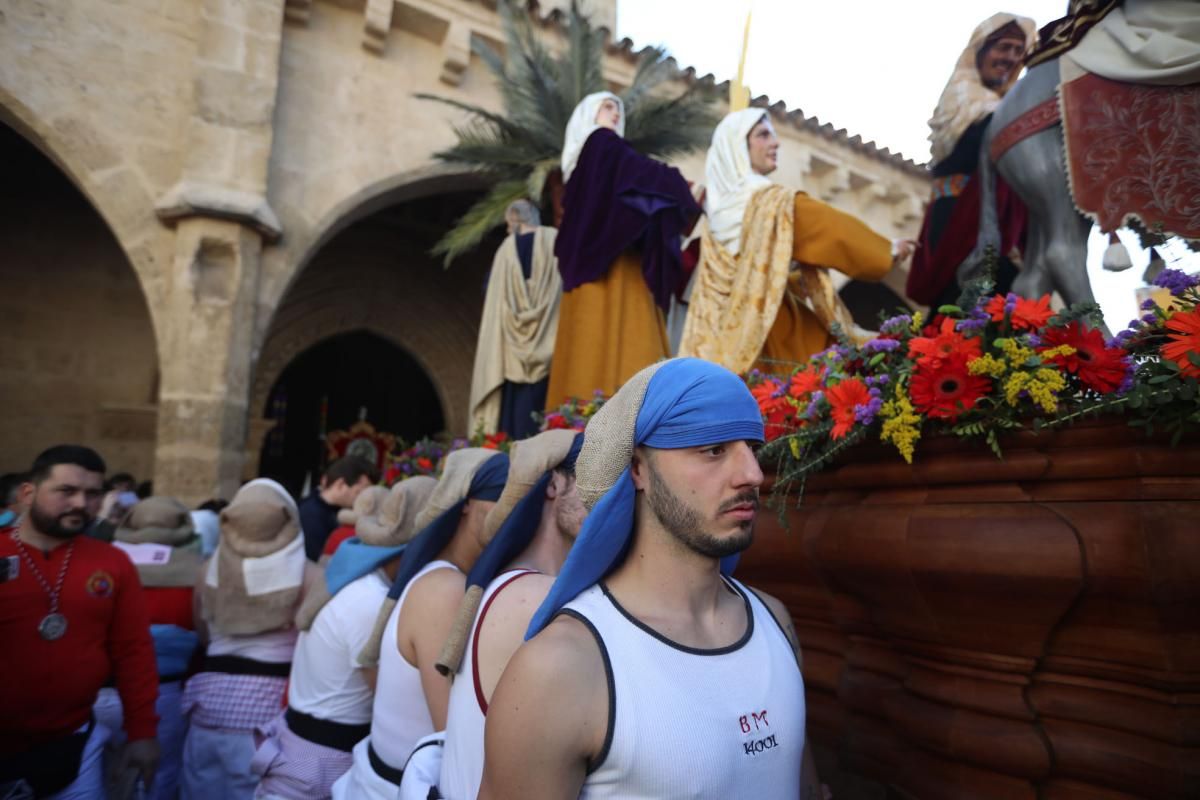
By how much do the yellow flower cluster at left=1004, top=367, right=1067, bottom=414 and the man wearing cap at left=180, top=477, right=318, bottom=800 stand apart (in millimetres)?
3016

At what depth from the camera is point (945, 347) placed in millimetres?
2000

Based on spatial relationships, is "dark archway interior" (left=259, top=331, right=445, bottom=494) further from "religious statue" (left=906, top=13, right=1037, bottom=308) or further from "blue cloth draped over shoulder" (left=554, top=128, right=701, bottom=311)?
"religious statue" (left=906, top=13, right=1037, bottom=308)

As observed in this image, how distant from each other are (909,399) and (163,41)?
8786mm

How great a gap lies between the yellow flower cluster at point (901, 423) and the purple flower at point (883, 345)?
0.23 metres

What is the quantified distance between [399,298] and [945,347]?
11415mm

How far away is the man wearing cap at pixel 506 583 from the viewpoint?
1.57 m

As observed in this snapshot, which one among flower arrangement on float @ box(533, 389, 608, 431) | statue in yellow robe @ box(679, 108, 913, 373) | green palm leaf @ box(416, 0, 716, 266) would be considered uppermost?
green palm leaf @ box(416, 0, 716, 266)

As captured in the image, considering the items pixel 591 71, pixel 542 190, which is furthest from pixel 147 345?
pixel 591 71

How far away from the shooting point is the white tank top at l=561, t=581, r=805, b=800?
3.80 feet

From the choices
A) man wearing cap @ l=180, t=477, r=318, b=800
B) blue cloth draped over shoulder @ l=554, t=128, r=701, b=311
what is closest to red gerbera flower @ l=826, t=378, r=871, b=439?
man wearing cap @ l=180, t=477, r=318, b=800

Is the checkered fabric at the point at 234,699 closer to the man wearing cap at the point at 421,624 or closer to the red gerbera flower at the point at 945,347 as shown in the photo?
the man wearing cap at the point at 421,624

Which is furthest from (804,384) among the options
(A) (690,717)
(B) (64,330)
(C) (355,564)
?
(B) (64,330)

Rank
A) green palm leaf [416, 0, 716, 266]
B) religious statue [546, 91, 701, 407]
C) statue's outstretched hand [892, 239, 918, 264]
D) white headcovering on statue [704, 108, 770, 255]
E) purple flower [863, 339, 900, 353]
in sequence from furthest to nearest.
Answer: green palm leaf [416, 0, 716, 266], religious statue [546, 91, 701, 407], white headcovering on statue [704, 108, 770, 255], statue's outstretched hand [892, 239, 918, 264], purple flower [863, 339, 900, 353]

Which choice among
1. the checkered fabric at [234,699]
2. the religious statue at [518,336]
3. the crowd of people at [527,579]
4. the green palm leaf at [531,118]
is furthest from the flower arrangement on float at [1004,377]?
the green palm leaf at [531,118]
